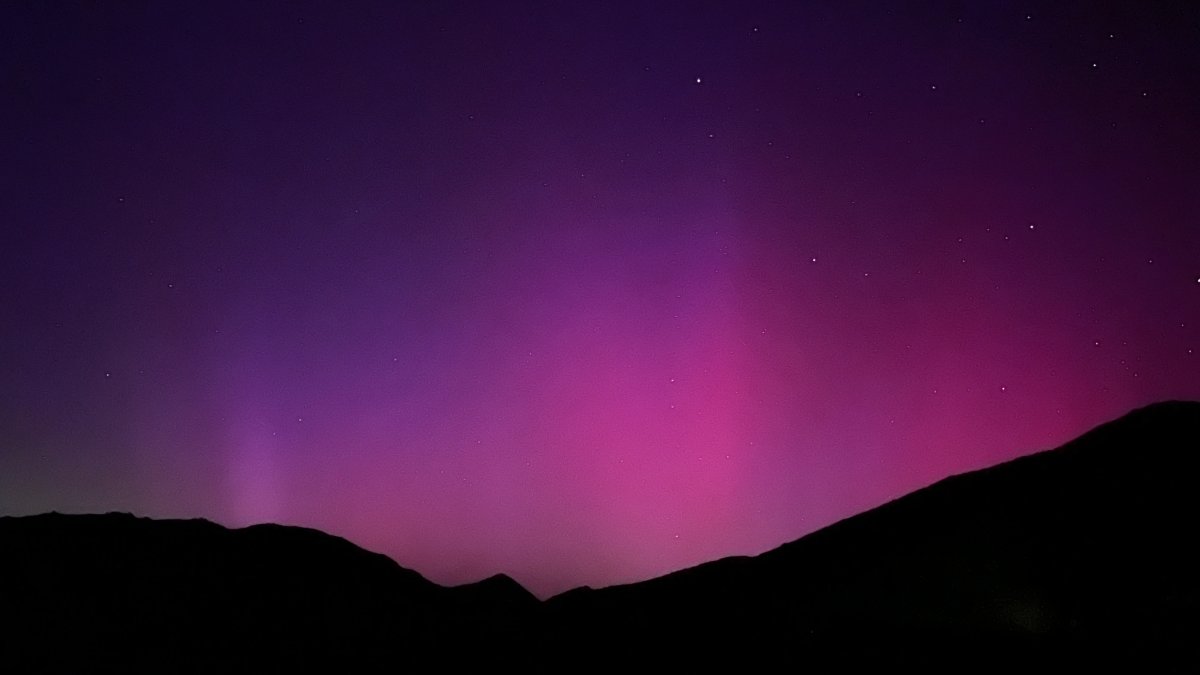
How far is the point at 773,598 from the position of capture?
434 inches

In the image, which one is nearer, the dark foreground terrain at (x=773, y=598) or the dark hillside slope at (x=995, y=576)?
the dark hillside slope at (x=995, y=576)

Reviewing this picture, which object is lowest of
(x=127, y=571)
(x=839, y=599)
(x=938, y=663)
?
(x=938, y=663)

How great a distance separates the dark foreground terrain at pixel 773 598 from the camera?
26.9 ft

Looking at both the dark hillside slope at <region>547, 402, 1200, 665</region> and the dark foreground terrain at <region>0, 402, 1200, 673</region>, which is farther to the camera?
the dark foreground terrain at <region>0, 402, 1200, 673</region>

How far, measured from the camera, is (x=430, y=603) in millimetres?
14383

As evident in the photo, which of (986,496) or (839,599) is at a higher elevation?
(986,496)

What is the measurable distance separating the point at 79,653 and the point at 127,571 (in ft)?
11.7

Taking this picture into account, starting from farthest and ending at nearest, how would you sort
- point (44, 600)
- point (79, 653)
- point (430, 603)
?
point (430, 603) → point (44, 600) → point (79, 653)

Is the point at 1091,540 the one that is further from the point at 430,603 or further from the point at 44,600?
the point at 44,600

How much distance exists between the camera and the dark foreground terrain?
819 centimetres

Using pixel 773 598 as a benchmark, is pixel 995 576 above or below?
below


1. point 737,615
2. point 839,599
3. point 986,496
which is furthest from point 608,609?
point 986,496

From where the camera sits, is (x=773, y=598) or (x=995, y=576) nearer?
(x=995, y=576)

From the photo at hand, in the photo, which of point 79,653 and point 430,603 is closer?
point 79,653
